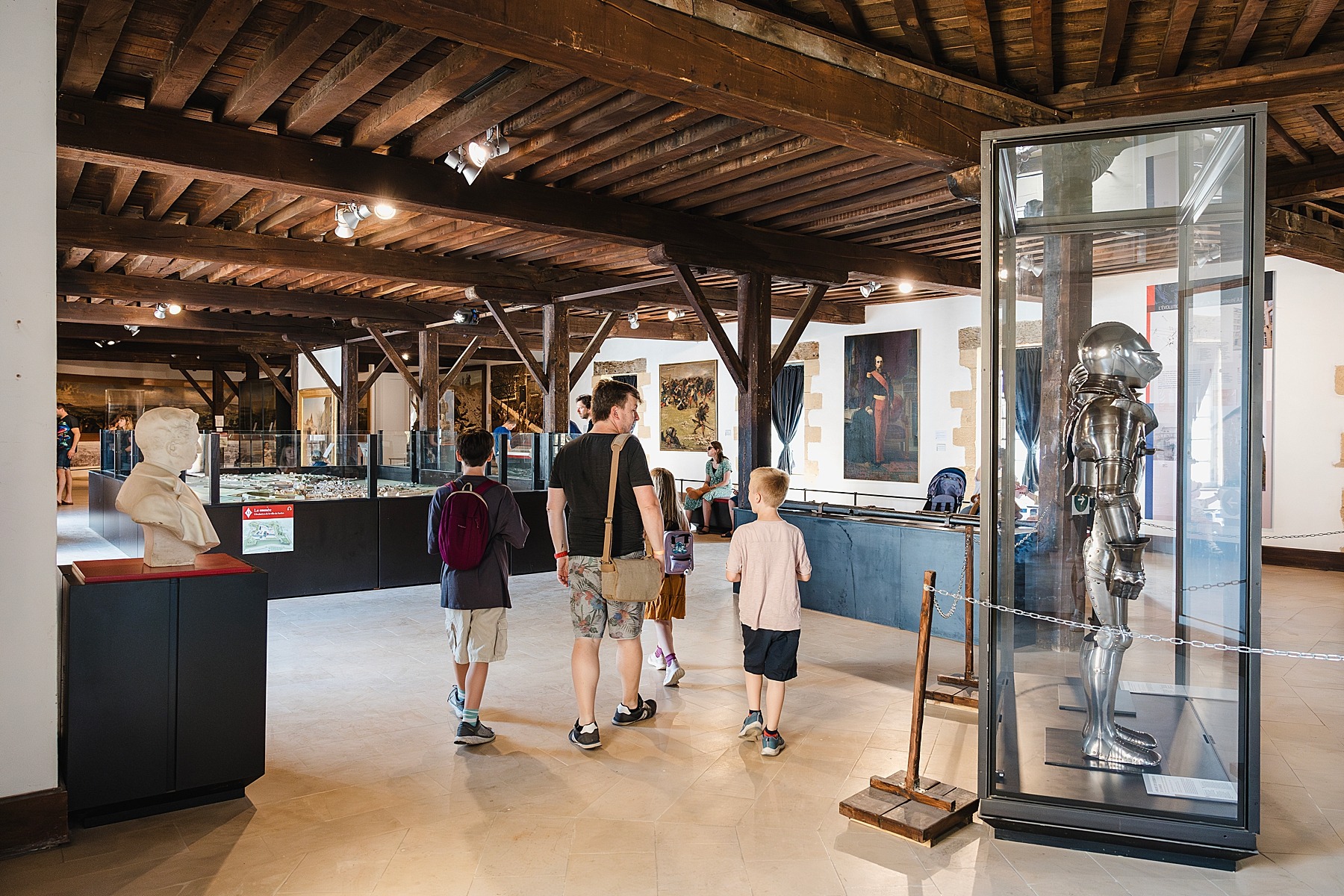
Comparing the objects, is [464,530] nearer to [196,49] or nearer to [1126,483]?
[196,49]

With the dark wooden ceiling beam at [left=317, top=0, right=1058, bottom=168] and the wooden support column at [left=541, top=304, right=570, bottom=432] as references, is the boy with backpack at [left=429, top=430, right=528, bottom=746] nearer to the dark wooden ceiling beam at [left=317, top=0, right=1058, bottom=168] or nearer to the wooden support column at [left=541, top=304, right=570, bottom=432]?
the dark wooden ceiling beam at [left=317, top=0, right=1058, bottom=168]

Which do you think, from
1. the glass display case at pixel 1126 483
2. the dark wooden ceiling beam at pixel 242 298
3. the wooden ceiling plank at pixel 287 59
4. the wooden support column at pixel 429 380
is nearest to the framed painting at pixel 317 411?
the wooden support column at pixel 429 380

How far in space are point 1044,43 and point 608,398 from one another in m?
2.54

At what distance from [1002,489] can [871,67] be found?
2107 millimetres

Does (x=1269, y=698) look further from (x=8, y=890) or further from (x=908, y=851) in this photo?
(x=8, y=890)

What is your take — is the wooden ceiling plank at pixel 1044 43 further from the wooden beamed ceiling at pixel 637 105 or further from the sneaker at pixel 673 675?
the sneaker at pixel 673 675

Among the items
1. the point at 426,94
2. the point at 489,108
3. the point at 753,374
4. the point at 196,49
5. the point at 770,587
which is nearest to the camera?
the point at 770,587

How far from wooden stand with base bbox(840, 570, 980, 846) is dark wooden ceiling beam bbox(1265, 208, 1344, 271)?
5.65 metres

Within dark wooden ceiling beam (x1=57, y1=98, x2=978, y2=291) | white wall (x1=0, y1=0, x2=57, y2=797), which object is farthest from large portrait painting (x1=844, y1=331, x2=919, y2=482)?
white wall (x1=0, y1=0, x2=57, y2=797)

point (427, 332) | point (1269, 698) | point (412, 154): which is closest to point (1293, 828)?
point (1269, 698)

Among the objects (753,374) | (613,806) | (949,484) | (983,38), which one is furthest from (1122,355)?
(949,484)

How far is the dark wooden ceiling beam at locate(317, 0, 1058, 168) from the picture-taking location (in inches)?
125

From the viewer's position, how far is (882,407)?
1302 cm

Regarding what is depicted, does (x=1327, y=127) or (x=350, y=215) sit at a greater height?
(x=1327, y=127)
